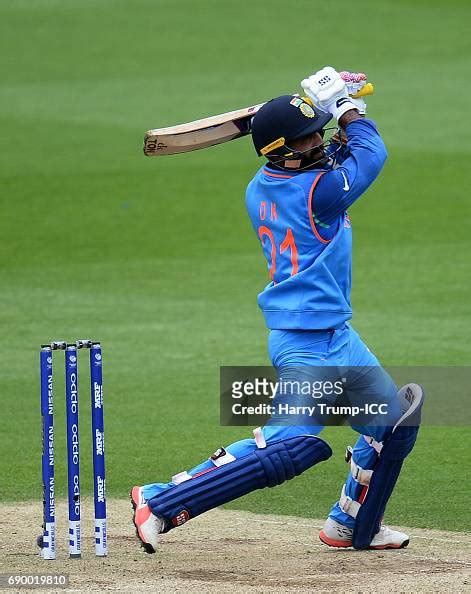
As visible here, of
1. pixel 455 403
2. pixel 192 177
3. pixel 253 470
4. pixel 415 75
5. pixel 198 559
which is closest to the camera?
pixel 253 470

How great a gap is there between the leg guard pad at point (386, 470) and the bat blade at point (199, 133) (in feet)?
4.61

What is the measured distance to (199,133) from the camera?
20.1 feet

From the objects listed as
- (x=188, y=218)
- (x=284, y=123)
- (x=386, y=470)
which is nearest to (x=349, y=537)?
(x=386, y=470)

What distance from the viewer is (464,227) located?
16.0m

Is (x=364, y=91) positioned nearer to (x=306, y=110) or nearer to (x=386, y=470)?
(x=306, y=110)

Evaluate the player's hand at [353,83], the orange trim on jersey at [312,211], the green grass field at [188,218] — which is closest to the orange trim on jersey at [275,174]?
the orange trim on jersey at [312,211]

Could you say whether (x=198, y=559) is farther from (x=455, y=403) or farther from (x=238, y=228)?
(x=238, y=228)

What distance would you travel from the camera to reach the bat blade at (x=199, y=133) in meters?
6.10

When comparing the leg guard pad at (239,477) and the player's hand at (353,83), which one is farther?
the player's hand at (353,83)

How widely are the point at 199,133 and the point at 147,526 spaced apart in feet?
5.95

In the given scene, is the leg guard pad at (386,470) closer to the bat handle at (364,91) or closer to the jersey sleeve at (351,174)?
the jersey sleeve at (351,174)

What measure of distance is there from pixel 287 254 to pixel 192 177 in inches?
522

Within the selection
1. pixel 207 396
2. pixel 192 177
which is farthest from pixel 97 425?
pixel 192 177

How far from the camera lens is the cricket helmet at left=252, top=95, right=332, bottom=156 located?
563cm
